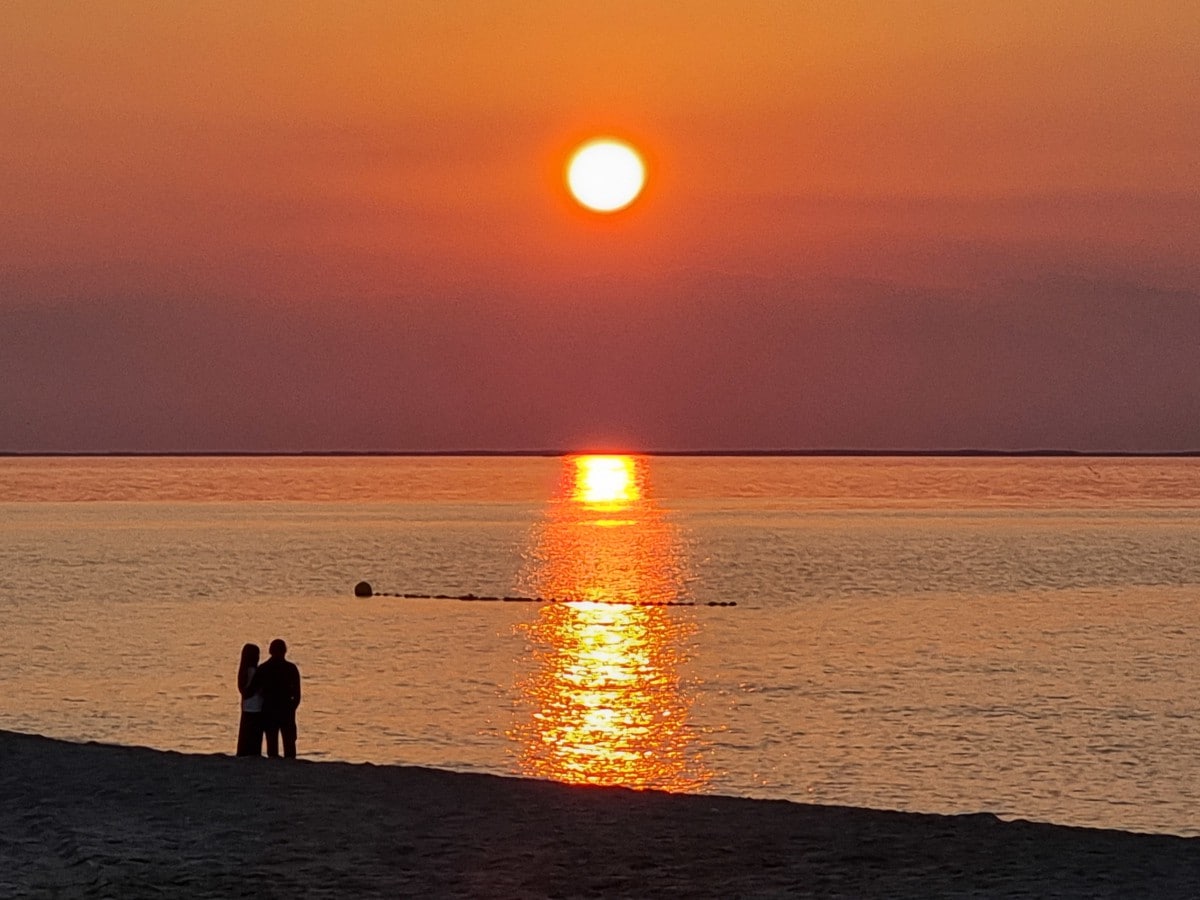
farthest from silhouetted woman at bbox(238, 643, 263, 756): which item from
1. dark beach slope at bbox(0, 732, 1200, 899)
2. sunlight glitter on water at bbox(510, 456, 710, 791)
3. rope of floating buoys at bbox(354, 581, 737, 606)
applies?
rope of floating buoys at bbox(354, 581, 737, 606)

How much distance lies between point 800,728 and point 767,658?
17.8m

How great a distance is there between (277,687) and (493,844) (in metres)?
7.75

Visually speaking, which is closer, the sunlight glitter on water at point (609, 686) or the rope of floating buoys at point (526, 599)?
the sunlight glitter on water at point (609, 686)

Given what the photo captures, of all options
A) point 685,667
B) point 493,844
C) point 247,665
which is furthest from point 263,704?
point 685,667

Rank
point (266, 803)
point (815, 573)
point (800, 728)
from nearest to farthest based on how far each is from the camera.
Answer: point (266, 803) < point (800, 728) < point (815, 573)

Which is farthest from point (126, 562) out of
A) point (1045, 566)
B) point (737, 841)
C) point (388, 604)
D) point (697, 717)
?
point (737, 841)

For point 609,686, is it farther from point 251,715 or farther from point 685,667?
point 251,715

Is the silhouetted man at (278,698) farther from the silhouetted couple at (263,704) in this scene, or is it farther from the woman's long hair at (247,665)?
the woman's long hair at (247,665)

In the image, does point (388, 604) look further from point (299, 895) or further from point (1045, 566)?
point (299, 895)

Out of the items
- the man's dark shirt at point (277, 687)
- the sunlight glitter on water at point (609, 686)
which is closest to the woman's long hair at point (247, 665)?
the man's dark shirt at point (277, 687)

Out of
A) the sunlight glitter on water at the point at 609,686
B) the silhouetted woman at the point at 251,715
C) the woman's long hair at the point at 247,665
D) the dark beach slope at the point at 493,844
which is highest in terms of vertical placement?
the sunlight glitter on water at the point at 609,686

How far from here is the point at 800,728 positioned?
4022cm

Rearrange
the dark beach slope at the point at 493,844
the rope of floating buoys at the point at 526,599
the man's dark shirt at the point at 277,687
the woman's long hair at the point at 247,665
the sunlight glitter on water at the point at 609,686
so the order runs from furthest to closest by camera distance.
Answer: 1. the rope of floating buoys at the point at 526,599
2. the sunlight glitter on water at the point at 609,686
3. the woman's long hair at the point at 247,665
4. the man's dark shirt at the point at 277,687
5. the dark beach slope at the point at 493,844

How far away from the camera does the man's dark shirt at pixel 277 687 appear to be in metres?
24.0
